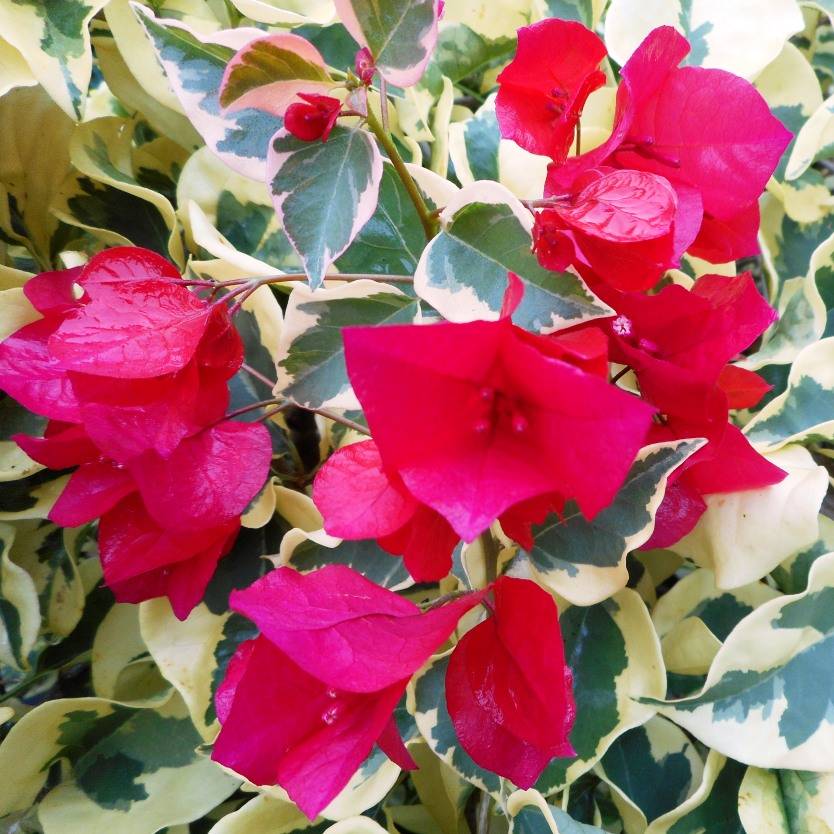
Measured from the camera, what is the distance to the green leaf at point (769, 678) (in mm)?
444

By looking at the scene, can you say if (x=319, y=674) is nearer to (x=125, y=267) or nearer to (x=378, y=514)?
(x=378, y=514)

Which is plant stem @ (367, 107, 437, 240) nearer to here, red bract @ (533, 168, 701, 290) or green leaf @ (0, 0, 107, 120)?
red bract @ (533, 168, 701, 290)

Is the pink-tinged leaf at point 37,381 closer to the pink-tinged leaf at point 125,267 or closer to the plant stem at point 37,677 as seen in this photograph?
the pink-tinged leaf at point 125,267

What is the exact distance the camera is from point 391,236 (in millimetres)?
462

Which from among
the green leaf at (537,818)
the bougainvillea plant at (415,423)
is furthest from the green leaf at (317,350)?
the green leaf at (537,818)

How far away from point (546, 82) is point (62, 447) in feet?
0.91

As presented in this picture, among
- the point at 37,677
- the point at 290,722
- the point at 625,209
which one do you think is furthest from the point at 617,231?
the point at 37,677

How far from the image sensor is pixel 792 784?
46 cm

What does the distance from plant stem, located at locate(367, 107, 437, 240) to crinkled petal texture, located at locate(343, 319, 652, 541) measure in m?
0.12

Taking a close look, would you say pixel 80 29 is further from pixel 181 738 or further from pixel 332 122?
pixel 181 738

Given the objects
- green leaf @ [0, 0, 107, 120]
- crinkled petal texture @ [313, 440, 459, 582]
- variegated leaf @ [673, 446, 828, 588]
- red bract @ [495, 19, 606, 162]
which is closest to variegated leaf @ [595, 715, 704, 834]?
variegated leaf @ [673, 446, 828, 588]

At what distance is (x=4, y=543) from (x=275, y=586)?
10.8 inches

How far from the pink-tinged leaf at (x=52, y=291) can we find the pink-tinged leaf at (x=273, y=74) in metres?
0.15

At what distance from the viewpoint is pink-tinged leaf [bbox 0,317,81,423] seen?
1.31 ft
